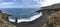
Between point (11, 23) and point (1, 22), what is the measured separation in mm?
117

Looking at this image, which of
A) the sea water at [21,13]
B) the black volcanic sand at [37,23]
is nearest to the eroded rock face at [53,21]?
the black volcanic sand at [37,23]

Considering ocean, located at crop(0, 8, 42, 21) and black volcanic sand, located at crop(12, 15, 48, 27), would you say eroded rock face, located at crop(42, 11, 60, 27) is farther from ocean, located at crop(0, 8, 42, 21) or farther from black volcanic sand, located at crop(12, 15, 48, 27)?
ocean, located at crop(0, 8, 42, 21)

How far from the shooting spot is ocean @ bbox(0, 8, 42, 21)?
1673 mm

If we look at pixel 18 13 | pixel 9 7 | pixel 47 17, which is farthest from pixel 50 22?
pixel 9 7

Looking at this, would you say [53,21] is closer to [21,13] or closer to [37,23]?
[37,23]

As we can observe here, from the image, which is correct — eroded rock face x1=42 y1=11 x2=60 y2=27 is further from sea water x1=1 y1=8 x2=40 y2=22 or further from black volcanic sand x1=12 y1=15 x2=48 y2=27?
sea water x1=1 y1=8 x2=40 y2=22

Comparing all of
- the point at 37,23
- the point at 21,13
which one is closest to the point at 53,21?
the point at 37,23

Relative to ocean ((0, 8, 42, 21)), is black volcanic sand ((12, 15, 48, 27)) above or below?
below

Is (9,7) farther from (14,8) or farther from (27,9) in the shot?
(27,9)

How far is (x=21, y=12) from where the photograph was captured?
66.1 inches

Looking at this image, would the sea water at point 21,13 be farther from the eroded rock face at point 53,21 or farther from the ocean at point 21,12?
the eroded rock face at point 53,21

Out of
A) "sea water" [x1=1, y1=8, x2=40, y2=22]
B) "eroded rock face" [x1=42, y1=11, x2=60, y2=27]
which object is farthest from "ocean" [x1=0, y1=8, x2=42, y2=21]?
"eroded rock face" [x1=42, y1=11, x2=60, y2=27]

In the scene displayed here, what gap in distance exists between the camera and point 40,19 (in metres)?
1.63

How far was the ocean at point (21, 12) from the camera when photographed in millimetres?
1673
